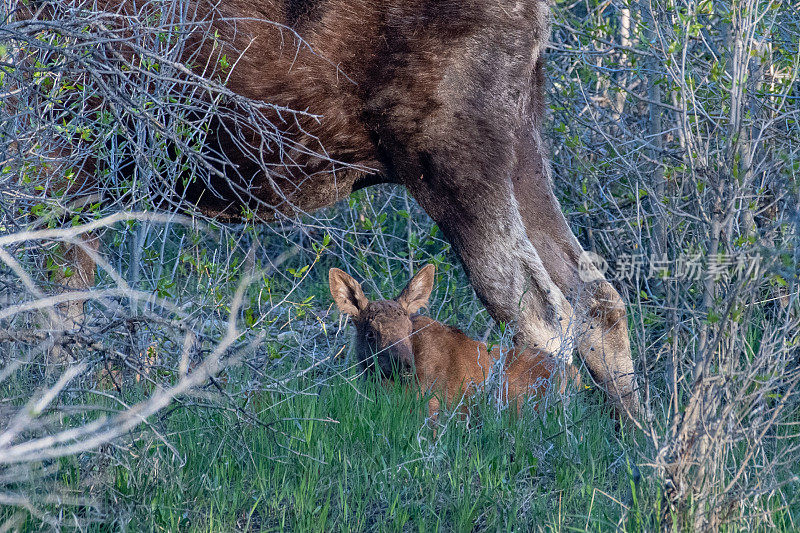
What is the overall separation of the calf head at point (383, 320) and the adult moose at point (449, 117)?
1.56 feet

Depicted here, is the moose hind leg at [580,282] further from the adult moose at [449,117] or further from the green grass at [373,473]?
the green grass at [373,473]

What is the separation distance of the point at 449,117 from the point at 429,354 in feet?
4.50

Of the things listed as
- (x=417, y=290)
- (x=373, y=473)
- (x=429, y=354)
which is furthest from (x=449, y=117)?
(x=373, y=473)

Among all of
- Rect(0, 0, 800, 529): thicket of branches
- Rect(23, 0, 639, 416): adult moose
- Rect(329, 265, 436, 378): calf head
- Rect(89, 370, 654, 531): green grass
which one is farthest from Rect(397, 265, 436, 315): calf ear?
Rect(89, 370, 654, 531): green grass

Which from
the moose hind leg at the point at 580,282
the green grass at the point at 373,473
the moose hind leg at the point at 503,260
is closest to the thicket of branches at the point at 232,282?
the green grass at the point at 373,473

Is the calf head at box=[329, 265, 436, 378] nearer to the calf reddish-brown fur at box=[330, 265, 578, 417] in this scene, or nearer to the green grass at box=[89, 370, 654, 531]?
the calf reddish-brown fur at box=[330, 265, 578, 417]

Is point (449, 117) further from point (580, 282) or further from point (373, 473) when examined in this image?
point (373, 473)

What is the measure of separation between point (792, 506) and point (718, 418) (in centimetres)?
63

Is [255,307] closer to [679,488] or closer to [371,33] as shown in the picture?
[371,33]

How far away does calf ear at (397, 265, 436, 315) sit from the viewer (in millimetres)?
5191

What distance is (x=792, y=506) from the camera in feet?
11.1

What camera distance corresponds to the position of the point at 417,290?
17.2 feet

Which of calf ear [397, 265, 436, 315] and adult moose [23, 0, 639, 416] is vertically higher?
adult moose [23, 0, 639, 416]

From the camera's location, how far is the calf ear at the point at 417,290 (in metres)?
5.19
